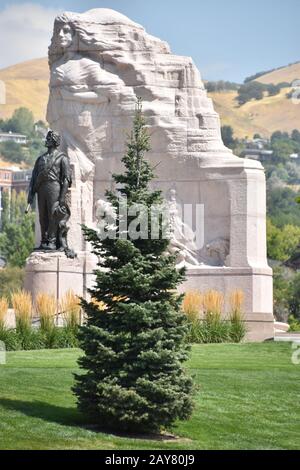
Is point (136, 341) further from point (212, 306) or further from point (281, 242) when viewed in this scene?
point (281, 242)

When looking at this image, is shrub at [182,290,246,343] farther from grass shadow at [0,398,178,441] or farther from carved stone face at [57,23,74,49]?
grass shadow at [0,398,178,441]

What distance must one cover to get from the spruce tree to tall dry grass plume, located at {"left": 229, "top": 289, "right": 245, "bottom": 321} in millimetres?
12239

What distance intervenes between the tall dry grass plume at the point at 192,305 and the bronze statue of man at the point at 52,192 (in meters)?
4.31

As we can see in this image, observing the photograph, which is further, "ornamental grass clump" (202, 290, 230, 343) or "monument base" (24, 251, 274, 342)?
"monument base" (24, 251, 274, 342)

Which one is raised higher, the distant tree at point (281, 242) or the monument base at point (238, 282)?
the distant tree at point (281, 242)

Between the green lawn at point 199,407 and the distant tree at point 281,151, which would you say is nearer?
the green lawn at point 199,407

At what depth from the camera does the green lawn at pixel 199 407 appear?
62.2ft

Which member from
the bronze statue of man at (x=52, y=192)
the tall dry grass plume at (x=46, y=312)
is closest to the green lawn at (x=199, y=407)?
the tall dry grass plume at (x=46, y=312)

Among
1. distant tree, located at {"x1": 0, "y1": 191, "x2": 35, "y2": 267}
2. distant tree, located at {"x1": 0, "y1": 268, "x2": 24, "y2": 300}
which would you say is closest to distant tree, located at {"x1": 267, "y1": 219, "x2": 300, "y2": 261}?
distant tree, located at {"x1": 0, "y1": 191, "x2": 35, "y2": 267}

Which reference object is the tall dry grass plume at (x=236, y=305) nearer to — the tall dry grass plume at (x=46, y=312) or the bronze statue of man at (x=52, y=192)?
the tall dry grass plume at (x=46, y=312)

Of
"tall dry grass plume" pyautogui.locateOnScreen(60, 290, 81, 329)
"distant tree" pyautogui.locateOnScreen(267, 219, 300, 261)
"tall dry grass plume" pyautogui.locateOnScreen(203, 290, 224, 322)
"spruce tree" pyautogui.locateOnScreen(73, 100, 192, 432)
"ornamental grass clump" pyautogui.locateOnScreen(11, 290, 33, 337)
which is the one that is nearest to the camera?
"spruce tree" pyautogui.locateOnScreen(73, 100, 192, 432)

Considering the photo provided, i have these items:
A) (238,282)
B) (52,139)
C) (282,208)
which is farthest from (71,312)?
(282,208)

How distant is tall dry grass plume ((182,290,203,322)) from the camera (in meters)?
31.8
